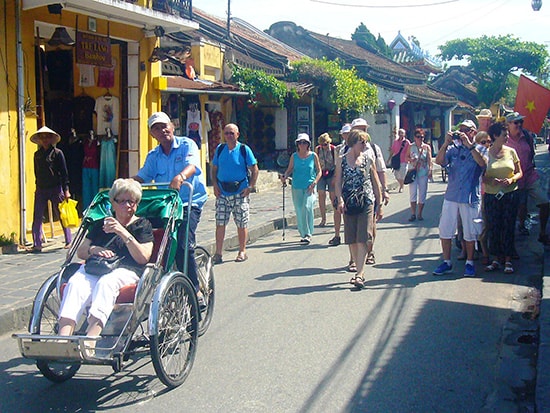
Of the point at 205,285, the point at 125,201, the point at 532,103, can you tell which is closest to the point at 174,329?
the point at 125,201

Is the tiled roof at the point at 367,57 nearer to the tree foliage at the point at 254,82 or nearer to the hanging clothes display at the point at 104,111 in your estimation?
the tree foliage at the point at 254,82

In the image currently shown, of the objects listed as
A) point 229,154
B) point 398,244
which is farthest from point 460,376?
point 398,244

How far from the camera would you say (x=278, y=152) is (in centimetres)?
2409

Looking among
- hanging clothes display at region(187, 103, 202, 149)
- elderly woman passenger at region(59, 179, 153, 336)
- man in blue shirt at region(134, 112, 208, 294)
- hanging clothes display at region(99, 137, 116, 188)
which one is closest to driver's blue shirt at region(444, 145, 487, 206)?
man in blue shirt at region(134, 112, 208, 294)

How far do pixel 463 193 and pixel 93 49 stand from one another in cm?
726

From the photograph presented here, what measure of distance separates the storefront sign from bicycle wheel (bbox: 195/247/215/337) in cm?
677

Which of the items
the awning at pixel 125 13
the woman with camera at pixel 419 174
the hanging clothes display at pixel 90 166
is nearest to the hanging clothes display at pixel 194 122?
the awning at pixel 125 13

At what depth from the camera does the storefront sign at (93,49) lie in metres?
12.2

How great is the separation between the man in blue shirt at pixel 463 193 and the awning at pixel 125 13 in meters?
6.28

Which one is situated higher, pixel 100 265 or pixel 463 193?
pixel 463 193

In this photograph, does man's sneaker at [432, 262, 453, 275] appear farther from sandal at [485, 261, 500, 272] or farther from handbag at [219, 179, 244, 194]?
handbag at [219, 179, 244, 194]

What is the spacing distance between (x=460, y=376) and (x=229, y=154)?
16.7 ft

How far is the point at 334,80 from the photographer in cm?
2444

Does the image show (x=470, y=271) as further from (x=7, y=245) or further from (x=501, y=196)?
(x=7, y=245)
